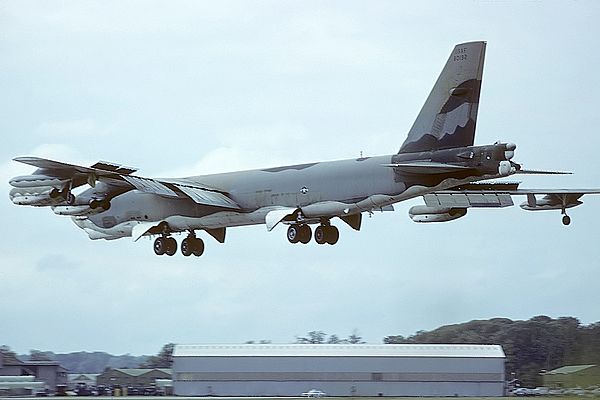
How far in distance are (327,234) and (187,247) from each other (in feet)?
25.7

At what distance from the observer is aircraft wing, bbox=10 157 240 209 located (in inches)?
2325

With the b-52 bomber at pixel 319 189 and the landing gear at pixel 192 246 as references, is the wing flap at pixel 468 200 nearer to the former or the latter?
the b-52 bomber at pixel 319 189

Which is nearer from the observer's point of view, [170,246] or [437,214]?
[437,214]

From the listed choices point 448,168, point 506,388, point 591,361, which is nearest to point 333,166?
point 448,168

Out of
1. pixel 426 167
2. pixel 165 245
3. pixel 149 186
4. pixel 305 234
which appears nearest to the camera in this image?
pixel 426 167

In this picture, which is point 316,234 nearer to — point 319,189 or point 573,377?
point 319,189

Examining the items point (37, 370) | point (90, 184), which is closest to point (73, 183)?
point (90, 184)

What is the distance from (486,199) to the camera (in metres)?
62.0

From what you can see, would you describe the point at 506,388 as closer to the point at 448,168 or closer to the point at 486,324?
the point at 486,324

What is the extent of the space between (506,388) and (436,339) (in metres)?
6.89

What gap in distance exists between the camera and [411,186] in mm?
55938

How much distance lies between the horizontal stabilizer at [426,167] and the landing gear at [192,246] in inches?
507

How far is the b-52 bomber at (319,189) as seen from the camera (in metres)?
55.2

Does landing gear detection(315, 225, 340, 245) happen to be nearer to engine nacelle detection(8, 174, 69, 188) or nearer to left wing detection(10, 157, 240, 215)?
left wing detection(10, 157, 240, 215)
